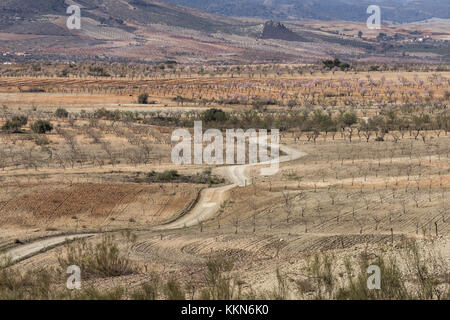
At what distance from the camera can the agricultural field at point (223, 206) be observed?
14.5m

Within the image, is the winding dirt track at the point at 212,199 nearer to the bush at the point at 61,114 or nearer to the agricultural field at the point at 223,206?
the agricultural field at the point at 223,206

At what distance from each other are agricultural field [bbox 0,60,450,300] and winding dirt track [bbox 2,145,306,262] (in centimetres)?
9

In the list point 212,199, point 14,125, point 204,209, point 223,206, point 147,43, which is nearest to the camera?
point 223,206

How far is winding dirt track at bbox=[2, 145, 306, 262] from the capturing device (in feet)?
67.7

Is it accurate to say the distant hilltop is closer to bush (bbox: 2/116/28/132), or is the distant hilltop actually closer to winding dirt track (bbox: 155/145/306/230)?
bush (bbox: 2/116/28/132)

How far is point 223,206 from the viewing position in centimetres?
2653

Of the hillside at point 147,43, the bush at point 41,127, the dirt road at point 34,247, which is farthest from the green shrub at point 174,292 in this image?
Answer: the hillside at point 147,43

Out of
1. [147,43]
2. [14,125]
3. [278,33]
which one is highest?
[278,33]

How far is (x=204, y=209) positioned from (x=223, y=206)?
0.76 m

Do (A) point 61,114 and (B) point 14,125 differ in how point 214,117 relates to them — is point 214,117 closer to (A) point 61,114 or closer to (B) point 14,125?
(A) point 61,114

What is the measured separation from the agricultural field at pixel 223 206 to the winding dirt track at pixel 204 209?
0.09 metres

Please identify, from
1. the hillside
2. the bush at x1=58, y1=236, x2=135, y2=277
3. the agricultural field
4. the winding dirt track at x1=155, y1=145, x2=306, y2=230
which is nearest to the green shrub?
the agricultural field

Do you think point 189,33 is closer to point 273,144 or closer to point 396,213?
point 273,144

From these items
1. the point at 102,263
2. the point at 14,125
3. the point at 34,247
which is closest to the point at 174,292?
the point at 102,263
